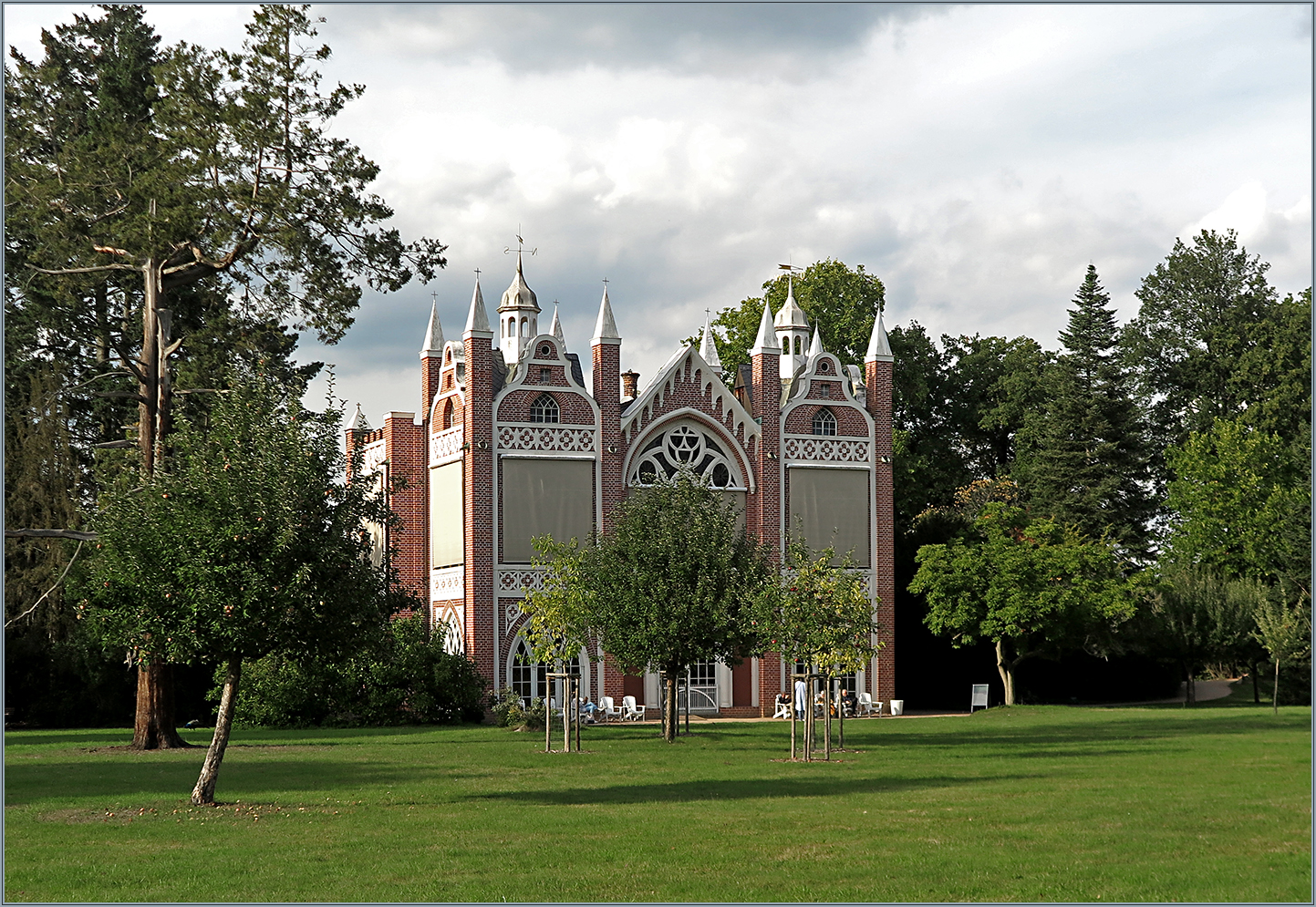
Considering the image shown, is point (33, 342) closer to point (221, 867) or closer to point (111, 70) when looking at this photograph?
point (111, 70)

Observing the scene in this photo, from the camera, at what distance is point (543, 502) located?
4016 cm

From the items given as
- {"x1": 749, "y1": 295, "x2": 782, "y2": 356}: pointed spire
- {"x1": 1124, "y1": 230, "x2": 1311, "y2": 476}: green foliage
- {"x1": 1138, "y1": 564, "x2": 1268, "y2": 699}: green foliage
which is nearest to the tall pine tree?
{"x1": 1124, "y1": 230, "x2": 1311, "y2": 476}: green foliage

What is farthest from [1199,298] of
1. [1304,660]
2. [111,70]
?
[111,70]

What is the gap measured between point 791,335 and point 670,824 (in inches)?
1288

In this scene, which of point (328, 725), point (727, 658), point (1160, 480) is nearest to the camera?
point (727, 658)

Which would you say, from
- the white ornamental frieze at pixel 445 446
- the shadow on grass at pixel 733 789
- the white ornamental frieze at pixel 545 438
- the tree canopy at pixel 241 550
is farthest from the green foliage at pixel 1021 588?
the tree canopy at pixel 241 550

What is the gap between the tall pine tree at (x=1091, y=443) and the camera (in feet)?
175

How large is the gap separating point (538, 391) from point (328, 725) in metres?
11.1

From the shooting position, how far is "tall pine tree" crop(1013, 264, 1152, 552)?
53438 mm

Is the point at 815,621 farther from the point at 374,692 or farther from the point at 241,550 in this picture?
the point at 374,692

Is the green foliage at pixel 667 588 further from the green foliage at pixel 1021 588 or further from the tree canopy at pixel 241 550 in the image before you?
the green foliage at pixel 1021 588

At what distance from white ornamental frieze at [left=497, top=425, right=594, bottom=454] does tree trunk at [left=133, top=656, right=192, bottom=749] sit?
14.1 m

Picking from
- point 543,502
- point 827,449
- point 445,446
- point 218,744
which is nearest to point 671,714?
point 543,502

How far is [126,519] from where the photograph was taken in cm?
1734
